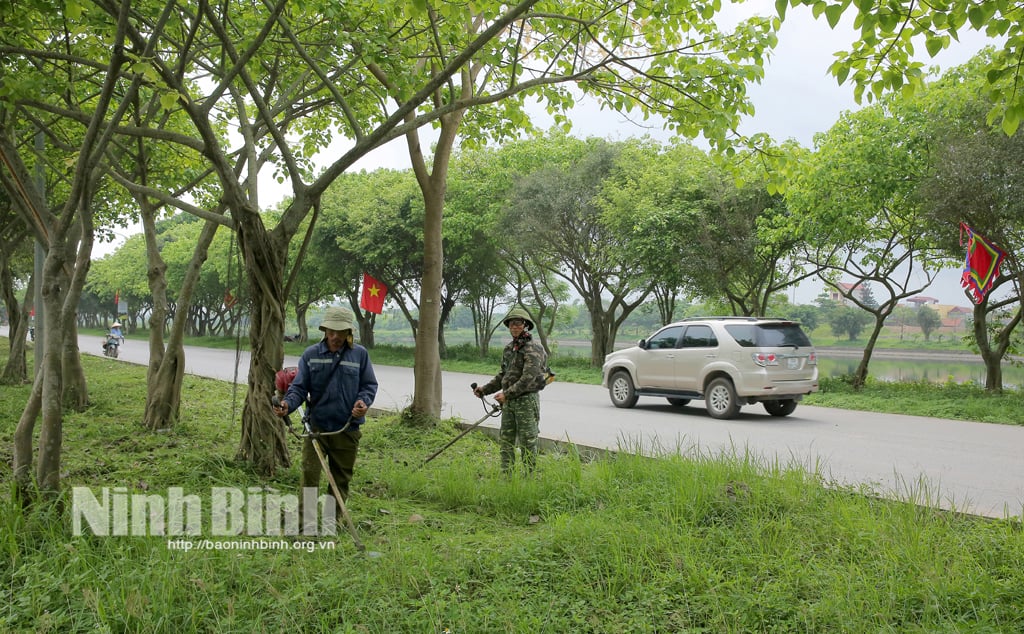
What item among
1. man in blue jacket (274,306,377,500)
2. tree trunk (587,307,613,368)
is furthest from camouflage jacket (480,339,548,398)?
tree trunk (587,307,613,368)

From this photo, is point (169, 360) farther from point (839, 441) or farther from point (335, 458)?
point (839, 441)

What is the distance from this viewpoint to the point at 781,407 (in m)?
12.6

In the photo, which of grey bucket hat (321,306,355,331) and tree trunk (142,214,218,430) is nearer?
grey bucket hat (321,306,355,331)

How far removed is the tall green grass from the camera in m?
3.47

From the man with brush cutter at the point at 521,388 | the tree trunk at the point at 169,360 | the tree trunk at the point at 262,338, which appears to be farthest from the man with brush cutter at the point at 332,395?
the tree trunk at the point at 169,360

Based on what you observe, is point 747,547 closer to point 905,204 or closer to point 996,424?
point 996,424

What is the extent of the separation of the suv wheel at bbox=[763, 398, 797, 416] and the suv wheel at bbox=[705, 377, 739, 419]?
841 millimetres

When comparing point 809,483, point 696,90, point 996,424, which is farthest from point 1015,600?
point 996,424

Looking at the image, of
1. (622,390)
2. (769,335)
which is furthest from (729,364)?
(622,390)

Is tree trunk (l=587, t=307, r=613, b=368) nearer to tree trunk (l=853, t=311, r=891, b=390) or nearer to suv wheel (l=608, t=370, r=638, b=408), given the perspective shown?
tree trunk (l=853, t=311, r=891, b=390)

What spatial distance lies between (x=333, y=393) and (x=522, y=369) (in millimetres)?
2012

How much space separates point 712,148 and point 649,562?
4.55 meters

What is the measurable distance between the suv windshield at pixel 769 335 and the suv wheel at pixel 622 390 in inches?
93.5

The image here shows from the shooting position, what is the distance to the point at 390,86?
722 cm
